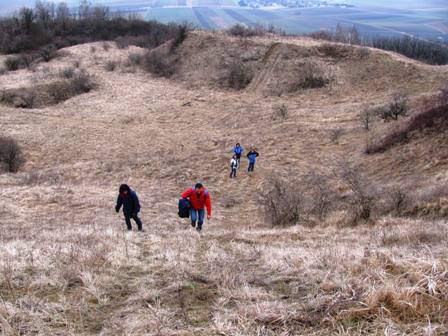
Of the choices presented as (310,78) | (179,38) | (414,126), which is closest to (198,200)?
(414,126)

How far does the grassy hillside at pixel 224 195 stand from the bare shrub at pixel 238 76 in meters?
0.16

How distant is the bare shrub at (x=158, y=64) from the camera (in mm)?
39969

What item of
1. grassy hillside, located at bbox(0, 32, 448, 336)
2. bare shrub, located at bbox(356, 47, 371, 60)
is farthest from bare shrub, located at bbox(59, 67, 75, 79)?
bare shrub, located at bbox(356, 47, 371, 60)

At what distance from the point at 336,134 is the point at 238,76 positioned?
1580 centimetres

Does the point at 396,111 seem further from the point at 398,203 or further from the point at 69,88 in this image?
the point at 69,88

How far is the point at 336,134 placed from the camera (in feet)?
70.0

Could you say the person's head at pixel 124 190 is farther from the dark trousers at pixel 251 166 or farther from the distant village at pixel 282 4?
the distant village at pixel 282 4

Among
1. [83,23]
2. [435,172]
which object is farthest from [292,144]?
[83,23]

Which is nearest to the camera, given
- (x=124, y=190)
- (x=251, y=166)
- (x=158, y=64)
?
(x=124, y=190)

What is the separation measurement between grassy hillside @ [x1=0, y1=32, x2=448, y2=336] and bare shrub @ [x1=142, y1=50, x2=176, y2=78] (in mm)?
297

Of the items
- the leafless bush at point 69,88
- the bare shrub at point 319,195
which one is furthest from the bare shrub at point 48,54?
the bare shrub at point 319,195

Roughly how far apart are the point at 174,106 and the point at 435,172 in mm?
21476

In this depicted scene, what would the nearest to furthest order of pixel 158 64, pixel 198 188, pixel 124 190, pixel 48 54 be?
pixel 198 188 → pixel 124 190 → pixel 158 64 → pixel 48 54

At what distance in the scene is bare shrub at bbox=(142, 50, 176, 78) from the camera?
131 ft
